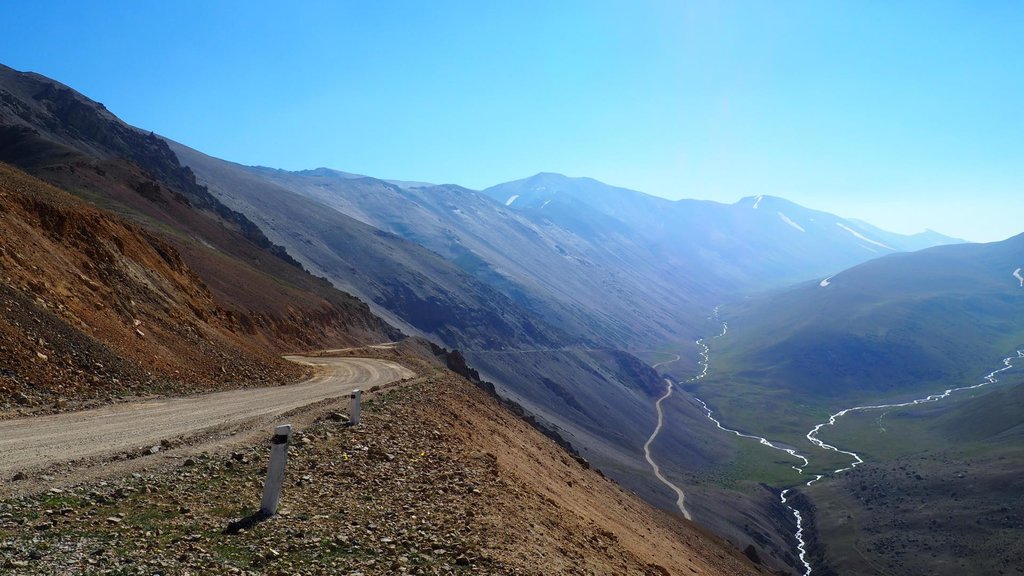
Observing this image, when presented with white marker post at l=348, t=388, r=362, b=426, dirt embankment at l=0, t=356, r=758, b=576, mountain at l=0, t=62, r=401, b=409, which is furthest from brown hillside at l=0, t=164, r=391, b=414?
dirt embankment at l=0, t=356, r=758, b=576

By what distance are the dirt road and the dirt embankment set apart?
164cm

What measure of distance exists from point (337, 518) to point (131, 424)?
24.0 ft

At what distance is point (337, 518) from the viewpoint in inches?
368

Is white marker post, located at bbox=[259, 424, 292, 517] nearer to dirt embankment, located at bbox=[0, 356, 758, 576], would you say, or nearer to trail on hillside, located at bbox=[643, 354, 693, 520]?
dirt embankment, located at bbox=[0, 356, 758, 576]

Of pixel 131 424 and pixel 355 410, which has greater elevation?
pixel 355 410

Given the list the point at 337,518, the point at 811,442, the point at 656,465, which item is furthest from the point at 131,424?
the point at 811,442

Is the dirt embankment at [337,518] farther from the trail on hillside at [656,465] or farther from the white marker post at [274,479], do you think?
the trail on hillside at [656,465]

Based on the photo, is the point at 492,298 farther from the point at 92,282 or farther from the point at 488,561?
the point at 488,561

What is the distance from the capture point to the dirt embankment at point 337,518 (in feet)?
23.2

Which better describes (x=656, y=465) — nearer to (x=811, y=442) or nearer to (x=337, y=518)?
(x=811, y=442)

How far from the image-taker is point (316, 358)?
1619 inches

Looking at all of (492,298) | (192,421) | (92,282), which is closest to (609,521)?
(192,421)

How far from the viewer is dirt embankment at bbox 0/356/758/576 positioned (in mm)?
7062

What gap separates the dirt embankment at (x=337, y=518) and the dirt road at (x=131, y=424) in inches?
64.6
